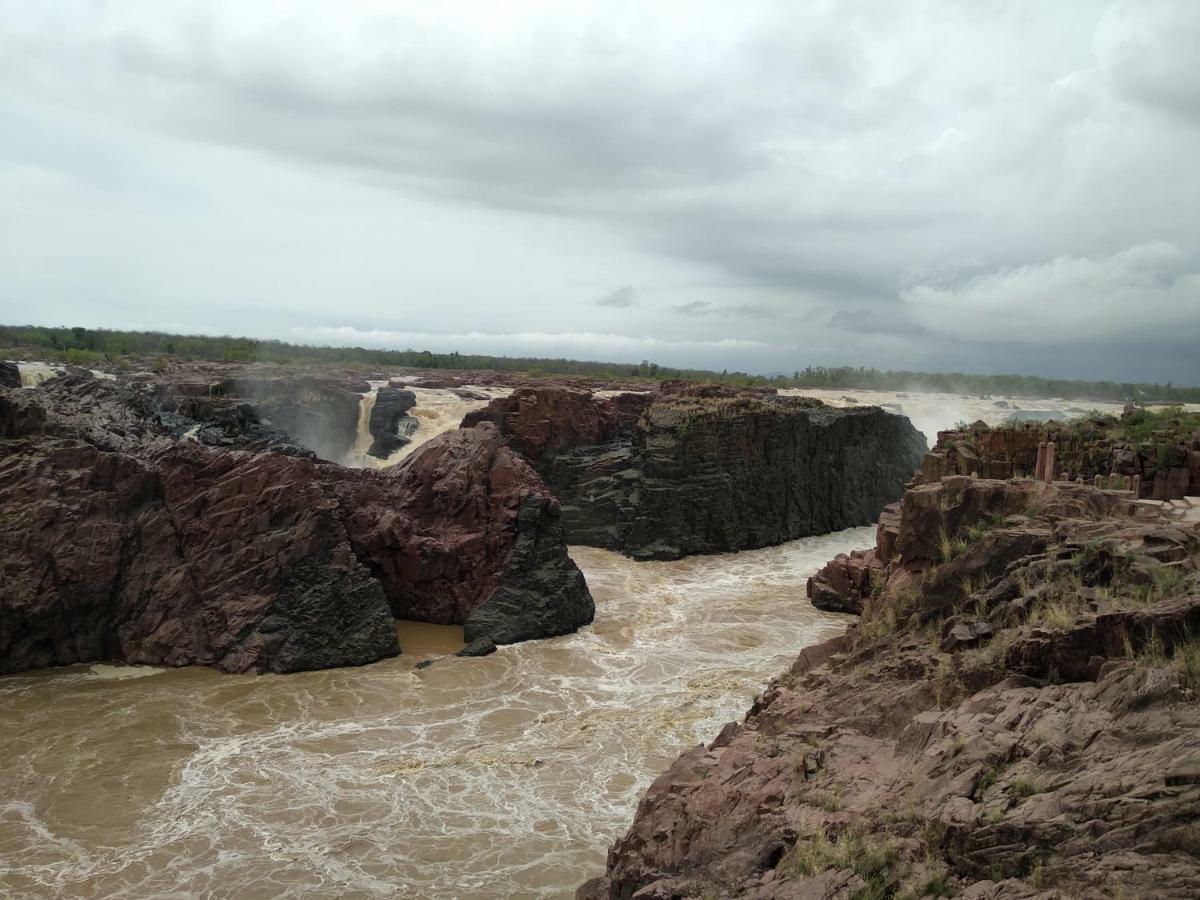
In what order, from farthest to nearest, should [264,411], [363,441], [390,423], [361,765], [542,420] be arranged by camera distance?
1. [390,423]
2. [363,441]
3. [264,411]
4. [542,420]
5. [361,765]

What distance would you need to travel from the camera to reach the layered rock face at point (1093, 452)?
12.9 metres

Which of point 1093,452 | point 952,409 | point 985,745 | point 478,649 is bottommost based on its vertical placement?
point 478,649

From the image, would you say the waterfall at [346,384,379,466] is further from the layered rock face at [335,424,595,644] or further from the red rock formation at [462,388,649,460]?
the layered rock face at [335,424,595,644]

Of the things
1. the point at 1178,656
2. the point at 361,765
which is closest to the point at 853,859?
the point at 1178,656

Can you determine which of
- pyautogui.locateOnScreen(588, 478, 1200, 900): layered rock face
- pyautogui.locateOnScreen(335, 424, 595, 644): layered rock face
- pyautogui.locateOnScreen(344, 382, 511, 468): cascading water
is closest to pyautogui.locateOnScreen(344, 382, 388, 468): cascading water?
pyautogui.locateOnScreen(344, 382, 511, 468): cascading water

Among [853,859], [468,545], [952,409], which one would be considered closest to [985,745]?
[853,859]

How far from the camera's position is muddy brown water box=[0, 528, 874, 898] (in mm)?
9672

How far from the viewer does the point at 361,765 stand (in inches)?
486

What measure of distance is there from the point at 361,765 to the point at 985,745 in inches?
370

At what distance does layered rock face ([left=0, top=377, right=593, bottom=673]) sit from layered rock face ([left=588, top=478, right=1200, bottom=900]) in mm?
10548

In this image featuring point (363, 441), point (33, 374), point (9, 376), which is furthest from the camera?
point (33, 374)

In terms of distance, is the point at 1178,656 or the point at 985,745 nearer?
the point at 1178,656

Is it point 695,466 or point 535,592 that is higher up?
point 695,466

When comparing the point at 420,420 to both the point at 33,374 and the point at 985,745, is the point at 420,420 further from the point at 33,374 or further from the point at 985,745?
the point at 985,745
